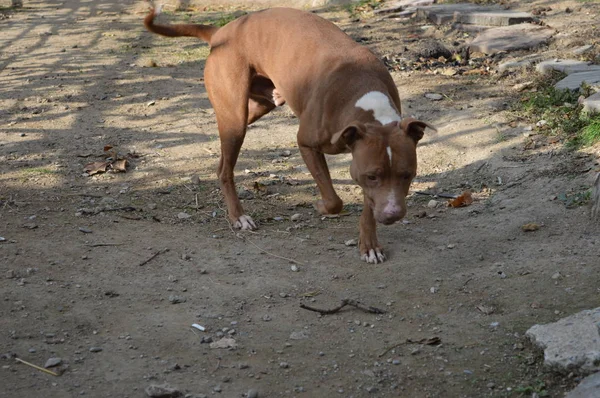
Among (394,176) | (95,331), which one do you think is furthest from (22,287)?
(394,176)

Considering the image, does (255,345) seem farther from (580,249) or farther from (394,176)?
(580,249)

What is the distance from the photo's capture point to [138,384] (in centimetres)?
336

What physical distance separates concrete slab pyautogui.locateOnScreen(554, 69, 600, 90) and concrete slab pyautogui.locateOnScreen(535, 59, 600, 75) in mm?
158

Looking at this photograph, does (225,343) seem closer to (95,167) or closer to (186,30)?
(186,30)

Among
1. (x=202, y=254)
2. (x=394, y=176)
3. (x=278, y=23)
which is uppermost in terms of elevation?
(x=278, y=23)

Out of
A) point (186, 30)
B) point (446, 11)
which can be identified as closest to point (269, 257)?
point (186, 30)

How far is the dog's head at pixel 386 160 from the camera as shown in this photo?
4148mm

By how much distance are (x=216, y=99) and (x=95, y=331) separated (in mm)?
2165

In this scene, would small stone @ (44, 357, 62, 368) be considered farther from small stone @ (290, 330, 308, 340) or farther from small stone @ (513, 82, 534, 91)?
small stone @ (513, 82, 534, 91)

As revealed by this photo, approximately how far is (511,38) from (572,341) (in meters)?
5.88

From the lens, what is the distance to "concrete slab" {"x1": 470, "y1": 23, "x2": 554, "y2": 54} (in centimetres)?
834

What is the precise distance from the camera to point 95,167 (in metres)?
6.15

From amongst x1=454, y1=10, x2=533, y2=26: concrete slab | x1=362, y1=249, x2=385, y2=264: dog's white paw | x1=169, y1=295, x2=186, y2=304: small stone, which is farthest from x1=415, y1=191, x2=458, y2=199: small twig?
x1=454, y1=10, x2=533, y2=26: concrete slab

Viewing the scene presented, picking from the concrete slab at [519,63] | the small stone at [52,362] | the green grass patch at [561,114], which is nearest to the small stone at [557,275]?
the green grass patch at [561,114]
